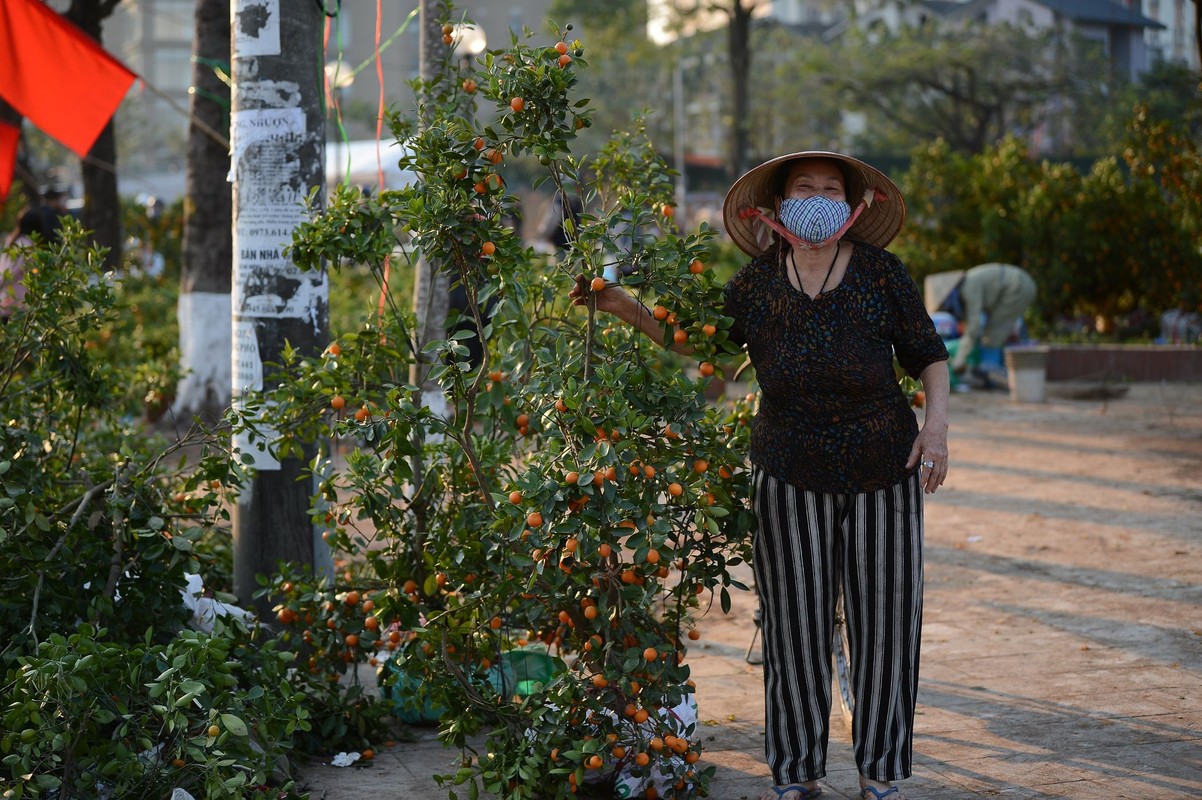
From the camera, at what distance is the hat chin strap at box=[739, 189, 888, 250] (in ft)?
11.7

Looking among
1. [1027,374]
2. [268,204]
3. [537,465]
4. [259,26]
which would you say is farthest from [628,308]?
[1027,374]

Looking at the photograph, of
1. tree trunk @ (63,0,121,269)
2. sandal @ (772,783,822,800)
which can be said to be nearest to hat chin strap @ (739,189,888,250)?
sandal @ (772,783,822,800)

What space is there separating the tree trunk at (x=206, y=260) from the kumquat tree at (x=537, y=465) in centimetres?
586

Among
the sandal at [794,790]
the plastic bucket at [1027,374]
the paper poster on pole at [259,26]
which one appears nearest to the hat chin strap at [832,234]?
the sandal at [794,790]

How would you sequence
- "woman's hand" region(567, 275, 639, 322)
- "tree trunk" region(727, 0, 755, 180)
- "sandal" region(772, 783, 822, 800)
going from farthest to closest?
"tree trunk" region(727, 0, 755, 180) < "sandal" region(772, 783, 822, 800) < "woman's hand" region(567, 275, 639, 322)

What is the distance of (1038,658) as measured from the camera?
512 cm

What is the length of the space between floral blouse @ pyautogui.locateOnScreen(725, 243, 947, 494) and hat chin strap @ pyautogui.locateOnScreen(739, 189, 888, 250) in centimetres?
10

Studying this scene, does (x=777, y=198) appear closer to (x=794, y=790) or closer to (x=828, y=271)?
(x=828, y=271)

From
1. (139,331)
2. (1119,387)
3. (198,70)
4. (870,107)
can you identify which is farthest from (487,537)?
(870,107)

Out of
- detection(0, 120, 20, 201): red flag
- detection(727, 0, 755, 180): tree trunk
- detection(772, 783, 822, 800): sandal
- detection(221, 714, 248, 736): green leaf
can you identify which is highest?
detection(727, 0, 755, 180): tree trunk

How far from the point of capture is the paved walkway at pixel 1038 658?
13.0 feet

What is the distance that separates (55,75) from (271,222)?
8.98 feet

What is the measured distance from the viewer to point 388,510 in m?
4.05

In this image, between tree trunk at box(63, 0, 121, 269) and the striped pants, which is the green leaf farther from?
tree trunk at box(63, 0, 121, 269)
